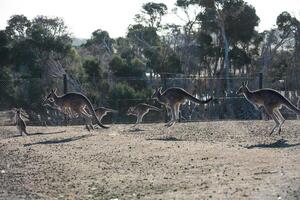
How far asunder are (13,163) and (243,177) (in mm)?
5440

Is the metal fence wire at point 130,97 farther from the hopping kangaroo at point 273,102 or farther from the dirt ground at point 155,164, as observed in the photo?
the hopping kangaroo at point 273,102

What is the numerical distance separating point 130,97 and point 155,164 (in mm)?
17597

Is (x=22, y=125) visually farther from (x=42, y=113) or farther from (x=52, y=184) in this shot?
(x=42, y=113)

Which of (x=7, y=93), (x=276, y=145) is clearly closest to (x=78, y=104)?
(x=276, y=145)

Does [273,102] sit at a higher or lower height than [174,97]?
lower

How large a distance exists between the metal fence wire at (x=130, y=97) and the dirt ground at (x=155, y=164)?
9.59m

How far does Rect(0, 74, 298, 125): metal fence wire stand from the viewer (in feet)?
89.5

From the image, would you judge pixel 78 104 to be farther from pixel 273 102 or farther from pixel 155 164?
pixel 155 164

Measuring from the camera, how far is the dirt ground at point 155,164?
9.56m

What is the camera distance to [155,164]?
38.9 ft

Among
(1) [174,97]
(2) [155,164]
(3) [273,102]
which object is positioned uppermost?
(1) [174,97]

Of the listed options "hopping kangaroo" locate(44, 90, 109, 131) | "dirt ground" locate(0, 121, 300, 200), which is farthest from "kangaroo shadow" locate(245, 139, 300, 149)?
"hopping kangaroo" locate(44, 90, 109, 131)

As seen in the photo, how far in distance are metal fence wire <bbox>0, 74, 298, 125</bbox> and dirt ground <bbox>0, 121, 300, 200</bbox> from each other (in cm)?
959

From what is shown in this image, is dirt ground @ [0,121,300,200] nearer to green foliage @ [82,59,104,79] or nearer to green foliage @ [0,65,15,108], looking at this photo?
green foliage @ [0,65,15,108]
